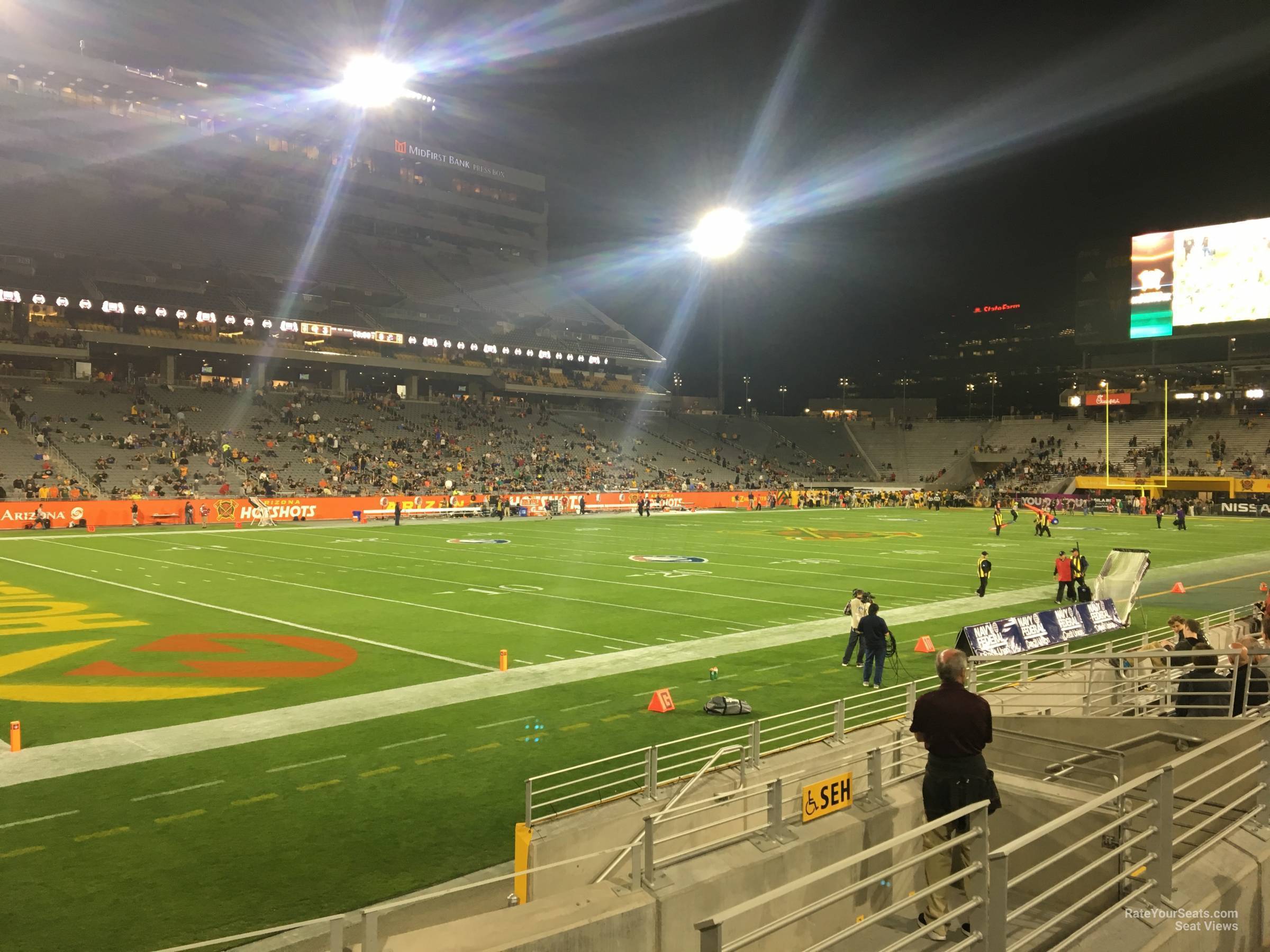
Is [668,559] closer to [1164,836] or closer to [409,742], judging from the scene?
[409,742]

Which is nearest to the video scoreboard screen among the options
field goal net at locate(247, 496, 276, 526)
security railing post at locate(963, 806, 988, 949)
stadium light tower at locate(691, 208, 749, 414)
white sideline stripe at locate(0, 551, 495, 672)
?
stadium light tower at locate(691, 208, 749, 414)

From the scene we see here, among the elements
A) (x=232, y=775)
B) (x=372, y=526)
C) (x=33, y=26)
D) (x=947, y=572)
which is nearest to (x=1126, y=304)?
(x=947, y=572)

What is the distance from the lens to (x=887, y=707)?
38.6 ft

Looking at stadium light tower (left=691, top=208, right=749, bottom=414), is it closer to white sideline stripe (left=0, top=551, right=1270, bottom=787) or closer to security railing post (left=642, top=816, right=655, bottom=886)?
white sideline stripe (left=0, top=551, right=1270, bottom=787)

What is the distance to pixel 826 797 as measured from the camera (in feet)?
24.8

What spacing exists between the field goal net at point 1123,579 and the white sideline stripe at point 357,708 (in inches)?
153

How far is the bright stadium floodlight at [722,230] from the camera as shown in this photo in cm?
5262

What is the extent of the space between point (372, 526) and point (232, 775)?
116 feet

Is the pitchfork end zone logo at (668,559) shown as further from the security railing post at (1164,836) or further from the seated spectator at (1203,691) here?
the security railing post at (1164,836)

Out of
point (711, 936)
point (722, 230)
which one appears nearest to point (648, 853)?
point (711, 936)

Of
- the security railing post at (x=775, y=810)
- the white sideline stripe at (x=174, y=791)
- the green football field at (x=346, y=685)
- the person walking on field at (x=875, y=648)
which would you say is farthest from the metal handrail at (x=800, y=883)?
the person walking on field at (x=875, y=648)

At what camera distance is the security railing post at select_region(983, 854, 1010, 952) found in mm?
4121

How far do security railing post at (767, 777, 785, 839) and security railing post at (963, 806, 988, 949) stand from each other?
2542 mm

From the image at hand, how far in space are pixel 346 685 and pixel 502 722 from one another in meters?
3.20
